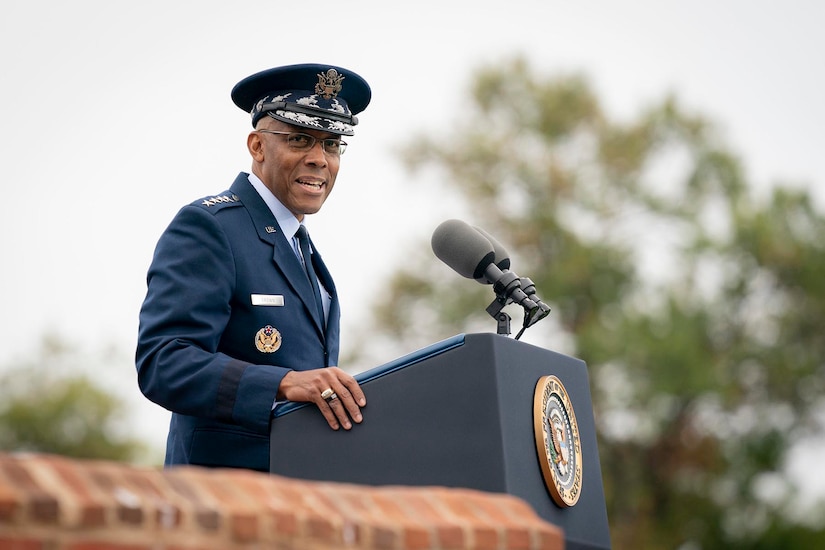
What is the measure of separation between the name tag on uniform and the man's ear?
52cm

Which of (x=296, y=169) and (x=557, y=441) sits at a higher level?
(x=296, y=169)

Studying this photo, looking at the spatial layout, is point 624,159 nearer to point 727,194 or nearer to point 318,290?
point 727,194

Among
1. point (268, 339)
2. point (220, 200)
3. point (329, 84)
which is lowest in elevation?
point (268, 339)

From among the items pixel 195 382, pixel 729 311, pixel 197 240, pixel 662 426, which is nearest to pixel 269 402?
pixel 195 382

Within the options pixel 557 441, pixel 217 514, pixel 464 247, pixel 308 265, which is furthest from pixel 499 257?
pixel 217 514

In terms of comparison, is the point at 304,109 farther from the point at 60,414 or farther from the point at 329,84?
the point at 60,414

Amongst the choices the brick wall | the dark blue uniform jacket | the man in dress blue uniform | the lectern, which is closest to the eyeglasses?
the man in dress blue uniform

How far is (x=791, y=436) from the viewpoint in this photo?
18250 mm

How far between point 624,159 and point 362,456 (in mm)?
17552

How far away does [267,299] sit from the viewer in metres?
3.24

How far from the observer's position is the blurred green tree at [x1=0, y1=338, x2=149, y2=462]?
2581 centimetres

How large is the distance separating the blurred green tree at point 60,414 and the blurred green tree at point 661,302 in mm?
9764

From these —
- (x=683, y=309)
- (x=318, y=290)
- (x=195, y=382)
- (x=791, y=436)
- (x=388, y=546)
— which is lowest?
(x=388, y=546)

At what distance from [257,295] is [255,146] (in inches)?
23.4
